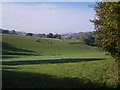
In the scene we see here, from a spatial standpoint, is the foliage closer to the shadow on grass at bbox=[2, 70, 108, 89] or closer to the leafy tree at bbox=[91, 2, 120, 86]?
the leafy tree at bbox=[91, 2, 120, 86]

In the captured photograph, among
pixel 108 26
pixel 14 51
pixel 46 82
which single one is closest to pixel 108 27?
pixel 108 26

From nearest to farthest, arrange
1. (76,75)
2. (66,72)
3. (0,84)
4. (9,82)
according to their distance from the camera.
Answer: (0,84) → (9,82) → (76,75) → (66,72)

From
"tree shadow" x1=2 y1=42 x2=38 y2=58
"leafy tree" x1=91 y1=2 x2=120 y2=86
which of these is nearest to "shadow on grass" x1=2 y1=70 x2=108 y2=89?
"leafy tree" x1=91 y1=2 x2=120 y2=86

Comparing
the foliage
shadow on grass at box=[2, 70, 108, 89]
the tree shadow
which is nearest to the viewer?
shadow on grass at box=[2, 70, 108, 89]

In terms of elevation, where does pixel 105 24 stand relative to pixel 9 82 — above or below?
above

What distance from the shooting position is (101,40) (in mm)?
16984

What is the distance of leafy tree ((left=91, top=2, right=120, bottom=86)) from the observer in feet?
50.4

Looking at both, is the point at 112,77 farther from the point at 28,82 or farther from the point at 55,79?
the point at 28,82

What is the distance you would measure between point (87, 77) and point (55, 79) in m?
1.75

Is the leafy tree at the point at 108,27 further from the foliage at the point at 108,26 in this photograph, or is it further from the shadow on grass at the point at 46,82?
the shadow on grass at the point at 46,82

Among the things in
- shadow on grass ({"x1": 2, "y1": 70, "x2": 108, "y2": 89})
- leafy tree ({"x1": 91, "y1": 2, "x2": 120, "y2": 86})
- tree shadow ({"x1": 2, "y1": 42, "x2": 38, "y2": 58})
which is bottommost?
tree shadow ({"x1": 2, "y1": 42, "x2": 38, "y2": 58})

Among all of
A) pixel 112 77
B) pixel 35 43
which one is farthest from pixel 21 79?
pixel 35 43

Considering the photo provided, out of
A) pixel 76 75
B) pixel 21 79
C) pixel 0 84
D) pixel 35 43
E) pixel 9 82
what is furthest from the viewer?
pixel 35 43

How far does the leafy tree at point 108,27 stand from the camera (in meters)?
15.4
